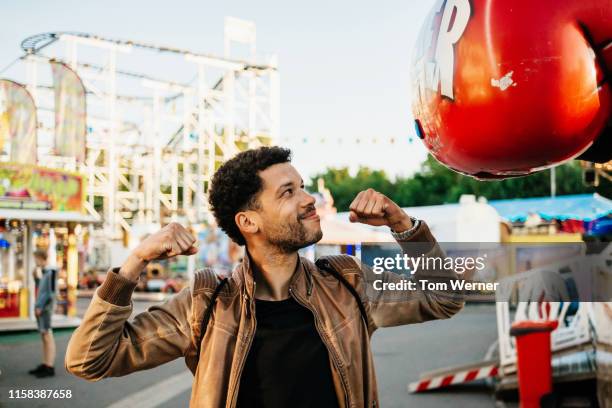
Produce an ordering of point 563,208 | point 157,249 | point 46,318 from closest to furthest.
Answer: point 157,249
point 46,318
point 563,208

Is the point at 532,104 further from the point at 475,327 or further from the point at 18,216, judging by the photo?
the point at 18,216

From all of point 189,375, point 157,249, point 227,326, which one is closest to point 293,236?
point 227,326

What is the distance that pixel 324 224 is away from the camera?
14.3 metres

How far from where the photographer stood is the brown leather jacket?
159 centimetres

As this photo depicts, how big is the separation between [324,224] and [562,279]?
376 inches

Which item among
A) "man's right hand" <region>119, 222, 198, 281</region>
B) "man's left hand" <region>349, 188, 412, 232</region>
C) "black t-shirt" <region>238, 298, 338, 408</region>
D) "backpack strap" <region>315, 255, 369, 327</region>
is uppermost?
"man's left hand" <region>349, 188, 412, 232</region>

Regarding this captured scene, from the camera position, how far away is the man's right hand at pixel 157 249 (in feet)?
5.26

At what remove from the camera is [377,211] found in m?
1.81

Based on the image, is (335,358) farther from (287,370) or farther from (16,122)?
(16,122)

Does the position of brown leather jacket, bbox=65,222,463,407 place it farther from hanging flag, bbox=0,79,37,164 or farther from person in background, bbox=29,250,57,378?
hanging flag, bbox=0,79,37,164

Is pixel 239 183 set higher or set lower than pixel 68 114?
lower

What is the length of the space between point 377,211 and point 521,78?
1.94 feet

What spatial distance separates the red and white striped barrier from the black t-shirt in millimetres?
4313

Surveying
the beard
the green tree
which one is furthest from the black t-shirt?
the green tree
